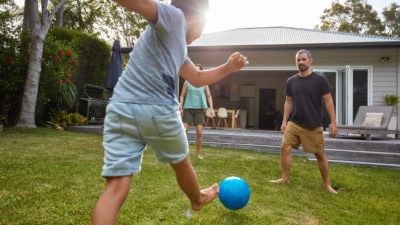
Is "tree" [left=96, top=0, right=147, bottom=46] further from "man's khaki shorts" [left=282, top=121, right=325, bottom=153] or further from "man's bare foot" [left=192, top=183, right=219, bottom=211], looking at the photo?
"man's bare foot" [left=192, top=183, right=219, bottom=211]

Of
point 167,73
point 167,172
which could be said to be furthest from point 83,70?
point 167,73

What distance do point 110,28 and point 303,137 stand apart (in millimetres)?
22905

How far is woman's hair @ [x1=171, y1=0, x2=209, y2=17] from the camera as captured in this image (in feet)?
5.48

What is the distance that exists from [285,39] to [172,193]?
10632mm

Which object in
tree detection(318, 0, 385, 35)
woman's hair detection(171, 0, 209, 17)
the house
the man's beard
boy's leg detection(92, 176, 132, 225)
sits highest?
tree detection(318, 0, 385, 35)

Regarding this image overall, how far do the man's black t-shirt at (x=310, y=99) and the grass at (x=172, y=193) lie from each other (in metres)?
0.82

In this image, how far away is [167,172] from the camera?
444cm

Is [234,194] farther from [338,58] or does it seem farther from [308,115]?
[338,58]

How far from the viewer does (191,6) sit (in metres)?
1.67

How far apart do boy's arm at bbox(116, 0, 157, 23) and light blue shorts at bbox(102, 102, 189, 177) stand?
39 cm

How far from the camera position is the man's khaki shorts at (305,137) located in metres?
4.23

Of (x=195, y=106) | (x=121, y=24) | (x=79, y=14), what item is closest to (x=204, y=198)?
(x=195, y=106)

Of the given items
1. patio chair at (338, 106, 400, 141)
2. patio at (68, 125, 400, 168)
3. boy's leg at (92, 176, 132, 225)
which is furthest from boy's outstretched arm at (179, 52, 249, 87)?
patio chair at (338, 106, 400, 141)

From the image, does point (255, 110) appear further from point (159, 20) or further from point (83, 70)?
point (159, 20)
